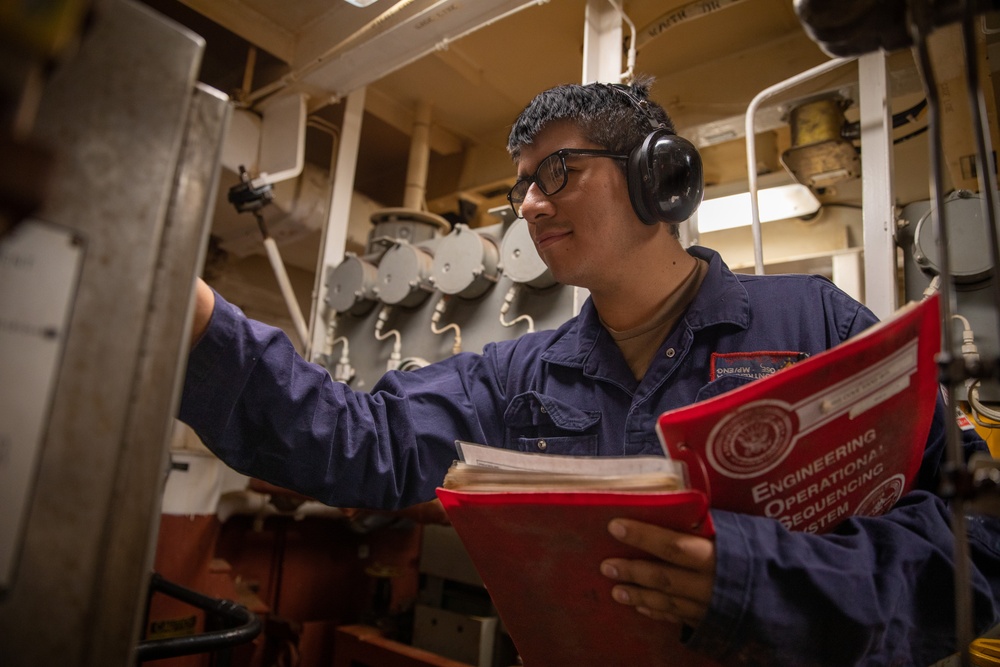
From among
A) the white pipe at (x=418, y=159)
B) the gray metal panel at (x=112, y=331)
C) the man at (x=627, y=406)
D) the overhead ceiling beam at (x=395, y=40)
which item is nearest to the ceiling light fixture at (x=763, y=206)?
the man at (x=627, y=406)

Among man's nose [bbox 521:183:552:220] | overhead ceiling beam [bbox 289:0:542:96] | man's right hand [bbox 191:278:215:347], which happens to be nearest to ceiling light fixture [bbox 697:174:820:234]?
overhead ceiling beam [bbox 289:0:542:96]

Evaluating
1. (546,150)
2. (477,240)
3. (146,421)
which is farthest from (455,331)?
(146,421)

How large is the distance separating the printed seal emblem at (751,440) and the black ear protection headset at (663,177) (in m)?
0.65

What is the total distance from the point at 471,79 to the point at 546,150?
1.73m

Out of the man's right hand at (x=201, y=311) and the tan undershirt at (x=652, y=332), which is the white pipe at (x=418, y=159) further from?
the man's right hand at (x=201, y=311)

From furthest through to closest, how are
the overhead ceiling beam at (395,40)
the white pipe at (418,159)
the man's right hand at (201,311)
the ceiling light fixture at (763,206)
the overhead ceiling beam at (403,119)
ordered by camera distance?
the overhead ceiling beam at (403,119) < the white pipe at (418,159) < the ceiling light fixture at (763,206) < the overhead ceiling beam at (395,40) < the man's right hand at (201,311)

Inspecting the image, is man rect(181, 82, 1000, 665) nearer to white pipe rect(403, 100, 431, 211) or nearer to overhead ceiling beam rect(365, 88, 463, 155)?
white pipe rect(403, 100, 431, 211)

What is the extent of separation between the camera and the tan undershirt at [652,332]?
1.18m

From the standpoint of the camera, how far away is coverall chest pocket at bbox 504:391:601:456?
44.4 inches

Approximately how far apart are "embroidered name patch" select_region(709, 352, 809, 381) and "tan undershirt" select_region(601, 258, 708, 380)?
142 millimetres

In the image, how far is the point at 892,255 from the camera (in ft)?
4.55

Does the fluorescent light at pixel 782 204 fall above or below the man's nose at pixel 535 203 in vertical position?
above

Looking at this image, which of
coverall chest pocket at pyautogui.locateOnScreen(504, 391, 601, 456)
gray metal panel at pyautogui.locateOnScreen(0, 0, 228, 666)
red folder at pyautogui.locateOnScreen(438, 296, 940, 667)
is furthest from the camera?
coverall chest pocket at pyautogui.locateOnScreen(504, 391, 601, 456)

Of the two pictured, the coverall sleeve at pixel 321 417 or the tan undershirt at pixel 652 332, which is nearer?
the coverall sleeve at pixel 321 417
